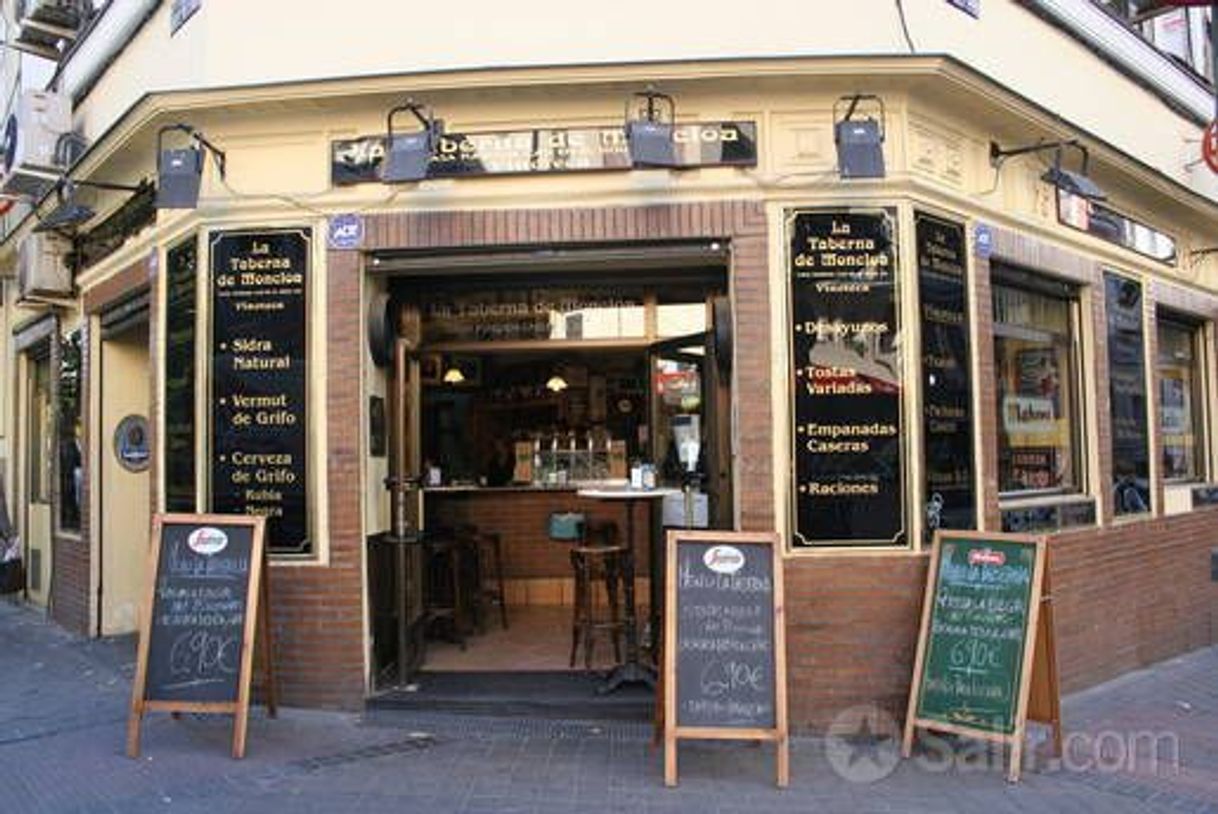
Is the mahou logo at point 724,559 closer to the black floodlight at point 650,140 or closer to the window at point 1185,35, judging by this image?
the black floodlight at point 650,140

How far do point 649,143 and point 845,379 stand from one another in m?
1.80

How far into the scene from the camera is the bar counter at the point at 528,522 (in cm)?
959

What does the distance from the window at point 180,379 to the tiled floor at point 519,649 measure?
2029 millimetres

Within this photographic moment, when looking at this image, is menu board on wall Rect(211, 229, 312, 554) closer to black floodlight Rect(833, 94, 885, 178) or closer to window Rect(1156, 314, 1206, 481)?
black floodlight Rect(833, 94, 885, 178)

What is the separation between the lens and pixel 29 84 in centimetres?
1127

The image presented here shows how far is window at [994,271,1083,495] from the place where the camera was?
25.0ft

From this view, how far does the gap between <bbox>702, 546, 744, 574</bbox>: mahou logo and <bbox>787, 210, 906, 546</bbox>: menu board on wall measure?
0.78 m

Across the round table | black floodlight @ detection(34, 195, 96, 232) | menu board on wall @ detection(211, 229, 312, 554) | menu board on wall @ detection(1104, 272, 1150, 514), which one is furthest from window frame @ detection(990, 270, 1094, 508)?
black floodlight @ detection(34, 195, 96, 232)

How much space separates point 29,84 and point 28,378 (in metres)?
3.19

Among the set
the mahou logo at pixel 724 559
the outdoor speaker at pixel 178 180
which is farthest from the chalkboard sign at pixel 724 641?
the outdoor speaker at pixel 178 180

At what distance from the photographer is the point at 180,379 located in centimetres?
710

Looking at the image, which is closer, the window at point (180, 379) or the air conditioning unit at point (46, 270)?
the window at point (180, 379)

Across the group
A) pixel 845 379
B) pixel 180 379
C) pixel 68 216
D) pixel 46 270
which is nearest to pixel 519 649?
pixel 180 379

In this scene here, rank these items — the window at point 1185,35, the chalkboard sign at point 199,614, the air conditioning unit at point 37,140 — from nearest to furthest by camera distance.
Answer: the chalkboard sign at point 199,614 < the air conditioning unit at point 37,140 < the window at point 1185,35
